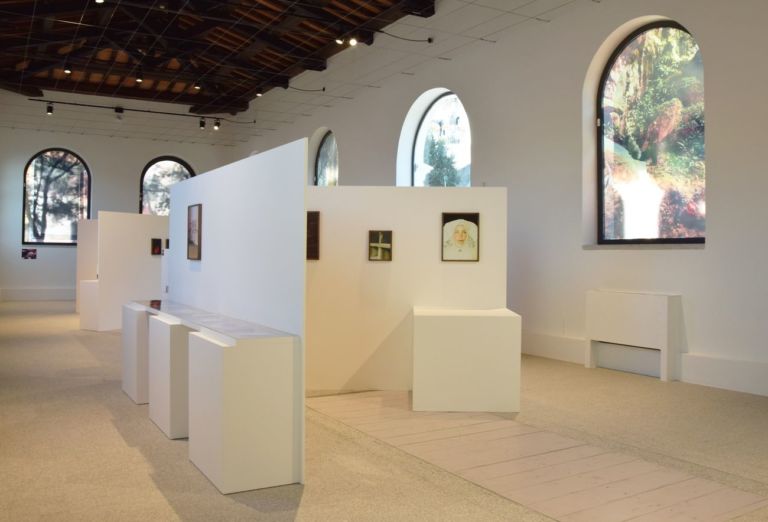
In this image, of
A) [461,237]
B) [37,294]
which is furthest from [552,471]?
[37,294]

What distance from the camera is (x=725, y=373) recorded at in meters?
7.25

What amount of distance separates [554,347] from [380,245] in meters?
3.52

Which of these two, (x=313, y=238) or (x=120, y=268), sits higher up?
(x=313, y=238)

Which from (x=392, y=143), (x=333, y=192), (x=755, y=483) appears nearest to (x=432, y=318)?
(x=333, y=192)

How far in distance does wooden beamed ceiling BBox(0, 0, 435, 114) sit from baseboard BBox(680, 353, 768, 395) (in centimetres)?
722

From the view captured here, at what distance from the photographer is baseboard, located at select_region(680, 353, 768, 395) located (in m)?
6.95

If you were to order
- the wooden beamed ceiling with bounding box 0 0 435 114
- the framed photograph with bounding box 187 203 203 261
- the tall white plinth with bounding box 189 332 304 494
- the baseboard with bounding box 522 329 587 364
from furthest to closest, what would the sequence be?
the wooden beamed ceiling with bounding box 0 0 435 114
the baseboard with bounding box 522 329 587 364
the framed photograph with bounding box 187 203 203 261
the tall white plinth with bounding box 189 332 304 494

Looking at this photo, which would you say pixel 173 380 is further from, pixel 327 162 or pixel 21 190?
pixel 21 190

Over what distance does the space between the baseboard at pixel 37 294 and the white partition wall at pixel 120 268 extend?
7222 mm

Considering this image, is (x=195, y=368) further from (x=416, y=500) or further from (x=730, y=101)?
(x=730, y=101)

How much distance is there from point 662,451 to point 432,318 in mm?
2166

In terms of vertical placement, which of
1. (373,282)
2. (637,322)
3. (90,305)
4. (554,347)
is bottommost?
(554,347)

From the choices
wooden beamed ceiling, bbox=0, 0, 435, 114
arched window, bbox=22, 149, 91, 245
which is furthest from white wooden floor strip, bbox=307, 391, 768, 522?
arched window, bbox=22, 149, 91, 245

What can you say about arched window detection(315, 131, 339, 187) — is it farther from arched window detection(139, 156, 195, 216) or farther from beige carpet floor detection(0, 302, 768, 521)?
beige carpet floor detection(0, 302, 768, 521)
